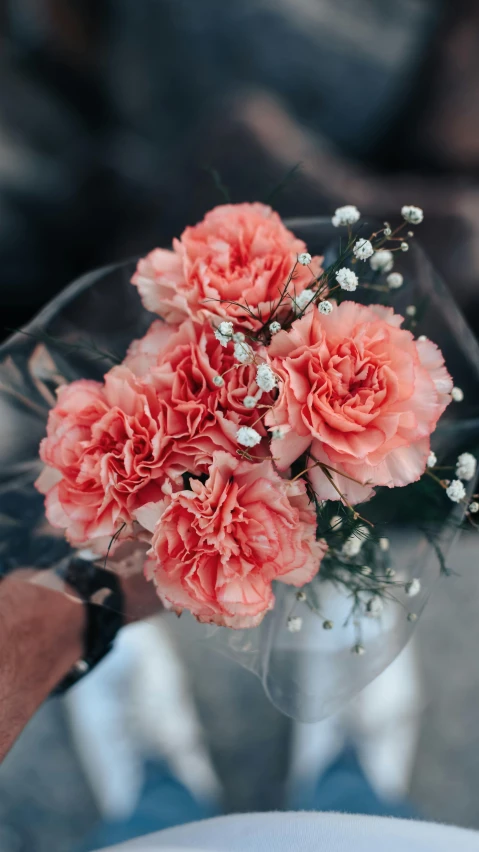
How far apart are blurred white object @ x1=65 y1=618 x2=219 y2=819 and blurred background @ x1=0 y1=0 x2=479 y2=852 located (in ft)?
1.13

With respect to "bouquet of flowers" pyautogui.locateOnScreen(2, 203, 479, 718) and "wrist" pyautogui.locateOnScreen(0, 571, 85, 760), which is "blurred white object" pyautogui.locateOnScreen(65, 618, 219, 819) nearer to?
"wrist" pyautogui.locateOnScreen(0, 571, 85, 760)

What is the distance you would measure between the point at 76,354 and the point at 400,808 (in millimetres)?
599

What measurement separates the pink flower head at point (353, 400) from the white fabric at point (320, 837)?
24cm

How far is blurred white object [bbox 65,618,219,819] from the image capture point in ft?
2.35

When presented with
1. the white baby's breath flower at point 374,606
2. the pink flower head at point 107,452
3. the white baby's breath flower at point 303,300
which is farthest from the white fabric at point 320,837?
the white baby's breath flower at point 303,300

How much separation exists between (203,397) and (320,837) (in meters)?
0.30

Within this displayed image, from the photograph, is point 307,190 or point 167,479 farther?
point 307,190

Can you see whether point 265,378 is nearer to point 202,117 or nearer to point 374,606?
point 374,606

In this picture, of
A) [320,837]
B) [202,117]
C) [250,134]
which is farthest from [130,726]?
[202,117]

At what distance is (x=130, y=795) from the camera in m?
0.71

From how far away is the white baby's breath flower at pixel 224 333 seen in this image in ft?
1.09

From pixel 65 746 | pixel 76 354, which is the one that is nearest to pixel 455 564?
pixel 65 746

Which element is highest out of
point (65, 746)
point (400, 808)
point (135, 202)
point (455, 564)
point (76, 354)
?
point (135, 202)

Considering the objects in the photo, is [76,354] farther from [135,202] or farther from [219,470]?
[135,202]
